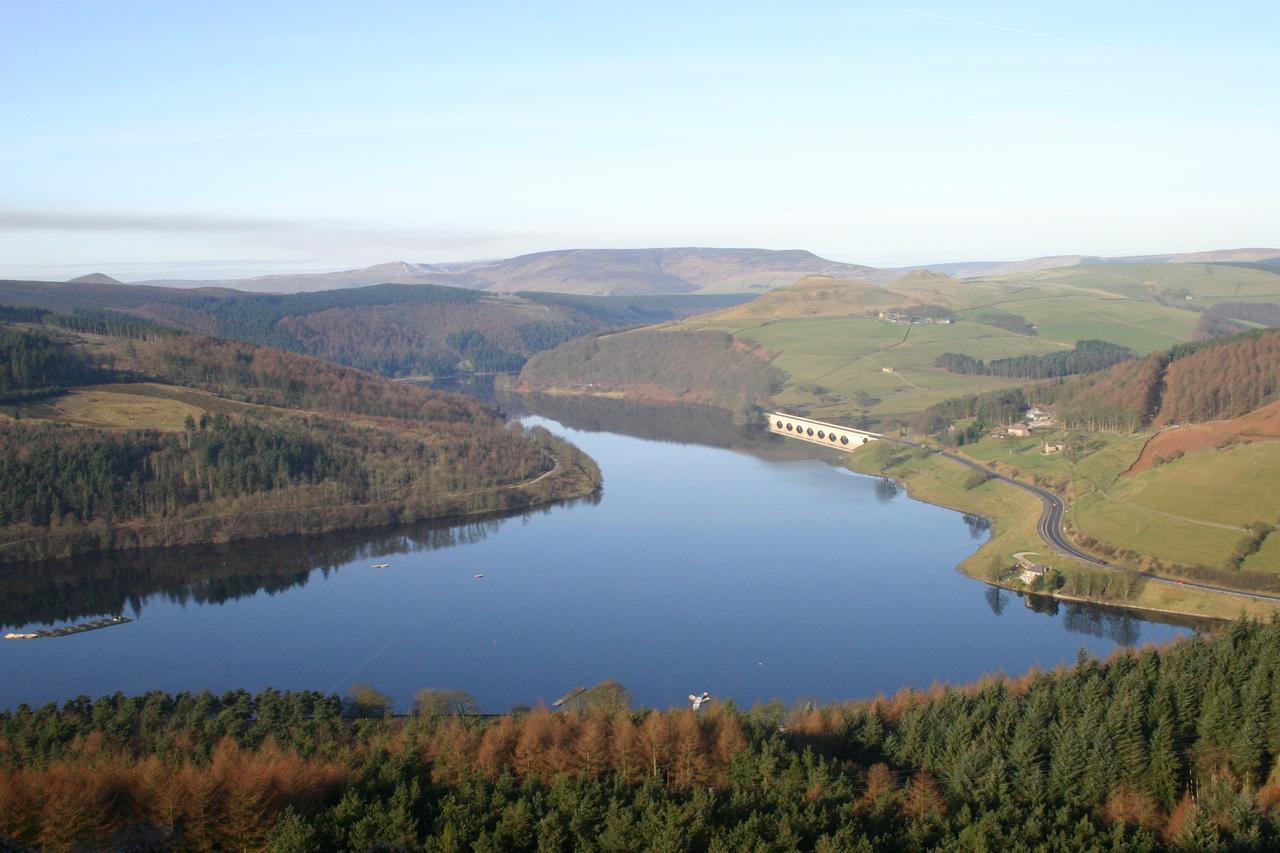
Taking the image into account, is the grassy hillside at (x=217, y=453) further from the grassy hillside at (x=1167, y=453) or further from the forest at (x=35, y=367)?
the grassy hillside at (x=1167, y=453)

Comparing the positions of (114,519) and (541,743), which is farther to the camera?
(114,519)

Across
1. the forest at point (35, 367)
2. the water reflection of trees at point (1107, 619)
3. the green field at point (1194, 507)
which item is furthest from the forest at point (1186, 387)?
the forest at point (35, 367)

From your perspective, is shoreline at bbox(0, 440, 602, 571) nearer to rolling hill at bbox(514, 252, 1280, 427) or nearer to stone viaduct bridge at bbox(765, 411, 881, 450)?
stone viaduct bridge at bbox(765, 411, 881, 450)

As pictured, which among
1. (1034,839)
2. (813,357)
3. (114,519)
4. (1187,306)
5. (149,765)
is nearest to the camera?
(1034,839)

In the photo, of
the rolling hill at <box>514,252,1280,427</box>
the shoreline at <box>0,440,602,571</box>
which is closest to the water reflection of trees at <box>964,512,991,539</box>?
the shoreline at <box>0,440,602,571</box>

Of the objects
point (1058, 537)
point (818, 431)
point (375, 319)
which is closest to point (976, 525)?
point (1058, 537)

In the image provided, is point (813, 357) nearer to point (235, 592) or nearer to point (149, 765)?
point (235, 592)

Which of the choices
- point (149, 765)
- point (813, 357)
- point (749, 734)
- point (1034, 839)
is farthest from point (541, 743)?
point (813, 357)

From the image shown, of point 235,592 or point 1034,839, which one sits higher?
point 1034,839

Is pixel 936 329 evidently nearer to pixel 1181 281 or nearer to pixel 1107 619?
pixel 1181 281
